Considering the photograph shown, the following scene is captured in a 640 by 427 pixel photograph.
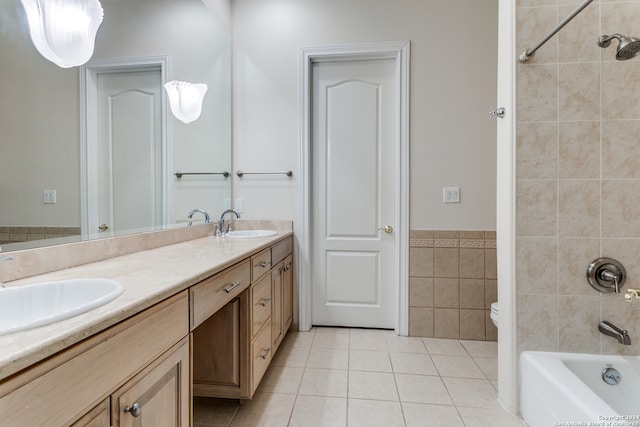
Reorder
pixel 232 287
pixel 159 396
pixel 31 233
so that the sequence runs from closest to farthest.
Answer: pixel 159 396 → pixel 31 233 → pixel 232 287

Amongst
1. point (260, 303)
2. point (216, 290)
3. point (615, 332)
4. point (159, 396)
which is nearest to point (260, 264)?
point (260, 303)

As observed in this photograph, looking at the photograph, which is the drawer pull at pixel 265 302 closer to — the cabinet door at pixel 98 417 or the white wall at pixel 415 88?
the white wall at pixel 415 88

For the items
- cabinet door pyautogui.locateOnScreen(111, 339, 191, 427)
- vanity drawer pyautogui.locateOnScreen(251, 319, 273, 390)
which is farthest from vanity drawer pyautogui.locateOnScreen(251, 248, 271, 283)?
cabinet door pyautogui.locateOnScreen(111, 339, 191, 427)

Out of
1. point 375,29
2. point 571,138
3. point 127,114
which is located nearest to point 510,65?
point 571,138

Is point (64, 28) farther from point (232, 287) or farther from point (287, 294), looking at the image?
point (287, 294)

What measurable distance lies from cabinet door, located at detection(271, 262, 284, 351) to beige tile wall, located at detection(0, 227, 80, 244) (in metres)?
1.05

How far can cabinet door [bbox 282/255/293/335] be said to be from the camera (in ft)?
7.17

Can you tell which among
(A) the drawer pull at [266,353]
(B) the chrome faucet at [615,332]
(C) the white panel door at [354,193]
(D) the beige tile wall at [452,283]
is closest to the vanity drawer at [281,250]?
(C) the white panel door at [354,193]

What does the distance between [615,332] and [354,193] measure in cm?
171

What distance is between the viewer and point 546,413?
1258 mm

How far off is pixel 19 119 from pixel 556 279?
89.9 inches

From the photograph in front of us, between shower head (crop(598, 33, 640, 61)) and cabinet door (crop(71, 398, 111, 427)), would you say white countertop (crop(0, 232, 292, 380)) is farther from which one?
shower head (crop(598, 33, 640, 61))

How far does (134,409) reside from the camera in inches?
28.9

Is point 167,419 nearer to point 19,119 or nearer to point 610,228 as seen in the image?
point 19,119
